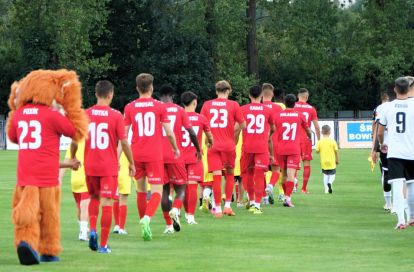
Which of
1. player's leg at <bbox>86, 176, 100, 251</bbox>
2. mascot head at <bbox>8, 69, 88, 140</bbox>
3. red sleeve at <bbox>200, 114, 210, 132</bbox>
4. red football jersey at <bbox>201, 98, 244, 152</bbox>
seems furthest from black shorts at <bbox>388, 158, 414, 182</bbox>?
mascot head at <bbox>8, 69, 88, 140</bbox>

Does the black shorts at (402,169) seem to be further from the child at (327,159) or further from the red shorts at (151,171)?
the child at (327,159)

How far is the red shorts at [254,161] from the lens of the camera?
868 inches

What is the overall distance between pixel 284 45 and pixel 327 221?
214ft

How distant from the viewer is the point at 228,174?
21.4 meters

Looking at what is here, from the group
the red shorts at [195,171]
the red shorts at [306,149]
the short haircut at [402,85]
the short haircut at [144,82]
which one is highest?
the short haircut at [144,82]

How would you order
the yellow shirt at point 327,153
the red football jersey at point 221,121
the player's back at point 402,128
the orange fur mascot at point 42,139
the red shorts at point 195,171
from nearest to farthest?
the orange fur mascot at point 42,139, the player's back at point 402,128, the red shorts at point 195,171, the red football jersey at point 221,121, the yellow shirt at point 327,153

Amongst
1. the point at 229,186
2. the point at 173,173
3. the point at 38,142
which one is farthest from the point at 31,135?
the point at 229,186

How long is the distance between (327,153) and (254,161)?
7.23 meters

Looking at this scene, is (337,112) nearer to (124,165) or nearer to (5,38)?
(5,38)

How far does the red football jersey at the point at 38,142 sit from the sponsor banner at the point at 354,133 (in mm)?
44711

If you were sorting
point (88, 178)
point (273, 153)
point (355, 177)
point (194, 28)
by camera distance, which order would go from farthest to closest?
point (194, 28) < point (355, 177) < point (273, 153) < point (88, 178)

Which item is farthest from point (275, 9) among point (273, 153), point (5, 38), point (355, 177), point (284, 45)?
point (273, 153)

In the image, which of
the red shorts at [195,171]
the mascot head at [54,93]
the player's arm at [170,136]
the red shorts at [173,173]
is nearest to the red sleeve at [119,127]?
the mascot head at [54,93]

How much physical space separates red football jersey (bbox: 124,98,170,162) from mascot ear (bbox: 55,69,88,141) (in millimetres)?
2767
